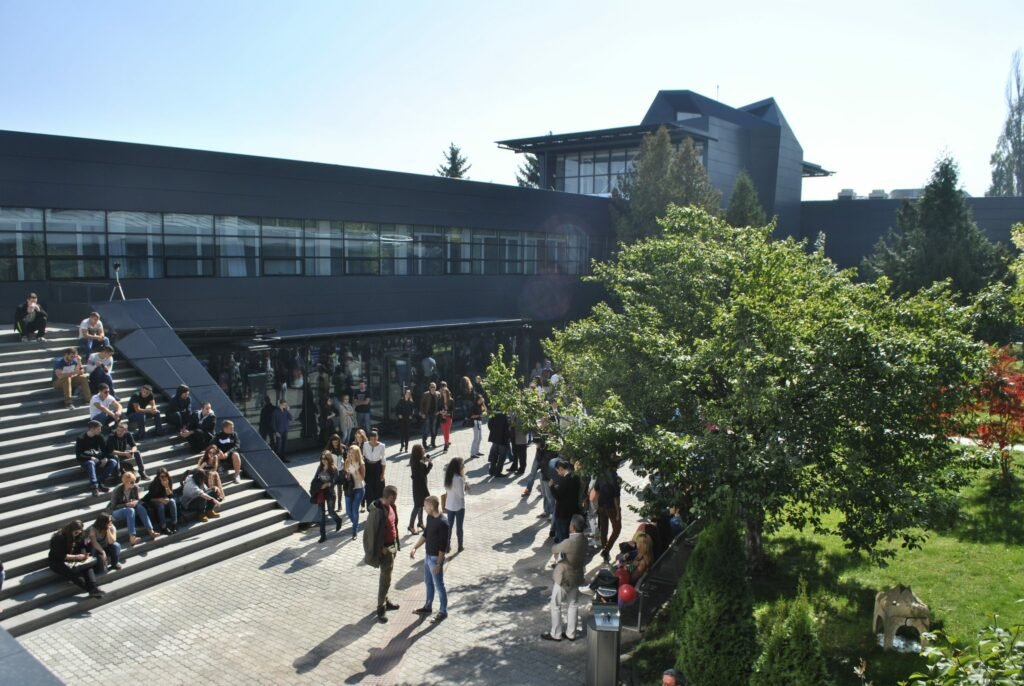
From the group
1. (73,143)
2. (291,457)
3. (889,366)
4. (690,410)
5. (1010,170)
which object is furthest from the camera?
(1010,170)

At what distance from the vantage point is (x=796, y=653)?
281 inches

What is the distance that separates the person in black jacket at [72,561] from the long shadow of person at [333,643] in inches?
139

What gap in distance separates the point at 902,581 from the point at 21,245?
66.1 ft

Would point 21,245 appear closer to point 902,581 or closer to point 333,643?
point 333,643

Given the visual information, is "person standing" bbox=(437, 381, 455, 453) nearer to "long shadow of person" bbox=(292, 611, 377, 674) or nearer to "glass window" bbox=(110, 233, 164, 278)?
"glass window" bbox=(110, 233, 164, 278)

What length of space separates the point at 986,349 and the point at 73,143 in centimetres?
2007

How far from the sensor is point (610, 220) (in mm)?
39469

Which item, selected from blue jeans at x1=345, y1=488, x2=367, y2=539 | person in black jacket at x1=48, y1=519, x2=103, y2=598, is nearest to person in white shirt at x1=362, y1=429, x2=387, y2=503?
blue jeans at x1=345, y1=488, x2=367, y2=539

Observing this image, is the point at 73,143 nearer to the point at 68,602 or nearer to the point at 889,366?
the point at 68,602

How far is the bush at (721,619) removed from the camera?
8250 millimetres

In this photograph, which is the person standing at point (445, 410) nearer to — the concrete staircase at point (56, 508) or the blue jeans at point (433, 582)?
the concrete staircase at point (56, 508)

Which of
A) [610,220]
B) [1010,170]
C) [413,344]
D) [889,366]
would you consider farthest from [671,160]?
[1010,170]

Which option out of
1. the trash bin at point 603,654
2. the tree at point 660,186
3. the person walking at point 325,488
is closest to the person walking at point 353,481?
the person walking at point 325,488

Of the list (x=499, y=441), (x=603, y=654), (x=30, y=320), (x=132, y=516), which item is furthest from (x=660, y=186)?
(x=603, y=654)
